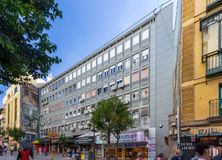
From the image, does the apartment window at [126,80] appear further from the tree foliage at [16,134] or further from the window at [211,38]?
the window at [211,38]

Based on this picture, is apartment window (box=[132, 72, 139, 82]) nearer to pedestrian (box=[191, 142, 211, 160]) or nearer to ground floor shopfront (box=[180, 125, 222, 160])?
ground floor shopfront (box=[180, 125, 222, 160])

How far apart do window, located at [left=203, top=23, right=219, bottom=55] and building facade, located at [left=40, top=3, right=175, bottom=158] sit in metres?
34.6

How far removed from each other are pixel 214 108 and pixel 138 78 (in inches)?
1851

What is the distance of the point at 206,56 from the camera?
22734 millimetres

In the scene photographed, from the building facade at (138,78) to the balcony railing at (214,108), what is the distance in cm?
3550

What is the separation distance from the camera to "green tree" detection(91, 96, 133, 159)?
2266 inches

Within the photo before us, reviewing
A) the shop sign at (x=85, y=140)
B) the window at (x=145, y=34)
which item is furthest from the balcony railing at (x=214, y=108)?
the shop sign at (x=85, y=140)

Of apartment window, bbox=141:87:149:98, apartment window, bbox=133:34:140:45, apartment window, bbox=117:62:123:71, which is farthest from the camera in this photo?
apartment window, bbox=117:62:123:71

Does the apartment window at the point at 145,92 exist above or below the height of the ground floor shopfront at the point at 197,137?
above

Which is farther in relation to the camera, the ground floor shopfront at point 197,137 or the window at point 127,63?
the window at point 127,63

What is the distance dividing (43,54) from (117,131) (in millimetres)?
48699

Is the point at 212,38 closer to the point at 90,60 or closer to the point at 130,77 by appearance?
the point at 130,77

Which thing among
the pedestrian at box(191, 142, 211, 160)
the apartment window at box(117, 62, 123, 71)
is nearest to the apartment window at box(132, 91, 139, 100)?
the apartment window at box(117, 62, 123, 71)

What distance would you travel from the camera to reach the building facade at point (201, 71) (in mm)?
21891
